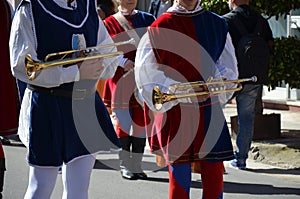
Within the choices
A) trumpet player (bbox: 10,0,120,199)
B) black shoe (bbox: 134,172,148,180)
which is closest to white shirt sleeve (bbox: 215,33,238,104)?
trumpet player (bbox: 10,0,120,199)

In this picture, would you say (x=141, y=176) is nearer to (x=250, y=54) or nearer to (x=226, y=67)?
(x=250, y=54)

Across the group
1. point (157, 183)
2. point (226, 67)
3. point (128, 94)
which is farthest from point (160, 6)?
point (226, 67)

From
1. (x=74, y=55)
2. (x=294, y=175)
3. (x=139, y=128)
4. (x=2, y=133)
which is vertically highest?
(x=74, y=55)

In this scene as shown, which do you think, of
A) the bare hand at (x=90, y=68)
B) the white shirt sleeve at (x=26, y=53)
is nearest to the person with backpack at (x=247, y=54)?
the bare hand at (x=90, y=68)

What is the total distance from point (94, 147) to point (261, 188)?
3.30 metres

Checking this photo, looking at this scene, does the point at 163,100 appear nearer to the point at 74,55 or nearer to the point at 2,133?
the point at 74,55

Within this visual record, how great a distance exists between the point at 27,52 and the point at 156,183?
3.65 metres

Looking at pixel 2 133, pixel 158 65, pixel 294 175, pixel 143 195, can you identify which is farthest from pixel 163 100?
pixel 294 175

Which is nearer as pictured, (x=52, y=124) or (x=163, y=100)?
(x=52, y=124)

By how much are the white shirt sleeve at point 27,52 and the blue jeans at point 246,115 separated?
4.29 m

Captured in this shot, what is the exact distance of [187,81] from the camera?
5.04m

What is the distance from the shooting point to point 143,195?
23.9 feet

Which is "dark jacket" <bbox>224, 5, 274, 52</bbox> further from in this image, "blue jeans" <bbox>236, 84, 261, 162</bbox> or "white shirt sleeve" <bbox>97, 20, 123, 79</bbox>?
"white shirt sleeve" <bbox>97, 20, 123, 79</bbox>

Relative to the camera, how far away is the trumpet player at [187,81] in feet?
16.6
